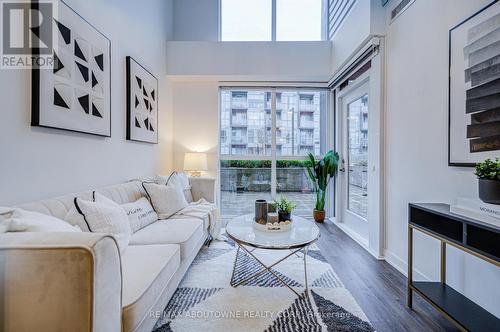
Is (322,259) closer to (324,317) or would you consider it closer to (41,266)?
(324,317)

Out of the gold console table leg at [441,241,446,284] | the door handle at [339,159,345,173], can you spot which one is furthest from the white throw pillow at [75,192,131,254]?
the door handle at [339,159,345,173]

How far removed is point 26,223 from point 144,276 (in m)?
0.60

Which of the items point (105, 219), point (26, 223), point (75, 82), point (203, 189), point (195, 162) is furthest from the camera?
point (195, 162)

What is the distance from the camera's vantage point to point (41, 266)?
88cm

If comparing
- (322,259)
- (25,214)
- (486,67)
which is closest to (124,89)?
(25,214)

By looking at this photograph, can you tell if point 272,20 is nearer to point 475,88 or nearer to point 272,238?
point 475,88

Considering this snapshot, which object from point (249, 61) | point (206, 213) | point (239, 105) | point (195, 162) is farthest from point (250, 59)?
point (206, 213)

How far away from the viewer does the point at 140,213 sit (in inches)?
89.6

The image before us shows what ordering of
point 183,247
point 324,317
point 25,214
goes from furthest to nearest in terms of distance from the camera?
1. point 183,247
2. point 324,317
3. point 25,214

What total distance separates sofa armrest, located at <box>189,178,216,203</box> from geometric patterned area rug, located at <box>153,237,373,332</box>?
3.67 ft

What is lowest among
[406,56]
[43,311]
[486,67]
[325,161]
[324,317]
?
[324,317]

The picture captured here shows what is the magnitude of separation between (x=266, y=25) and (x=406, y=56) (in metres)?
2.78

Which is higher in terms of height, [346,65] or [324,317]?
[346,65]

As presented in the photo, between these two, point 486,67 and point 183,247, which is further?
point 183,247
